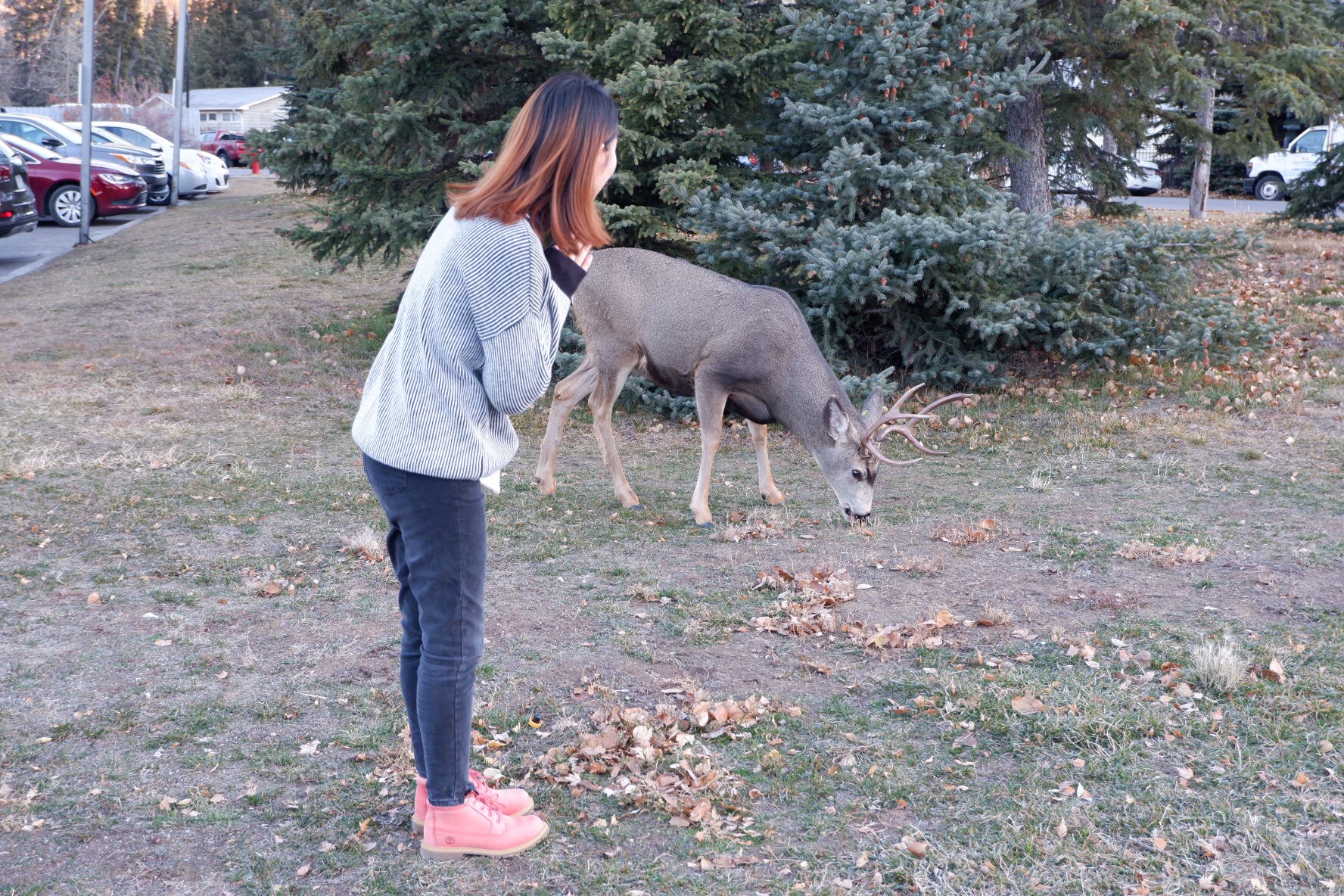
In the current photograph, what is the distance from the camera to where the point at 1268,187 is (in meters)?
32.5

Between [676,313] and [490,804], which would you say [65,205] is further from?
[490,804]

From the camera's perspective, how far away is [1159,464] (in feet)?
28.5

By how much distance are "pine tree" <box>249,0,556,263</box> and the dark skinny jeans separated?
824cm

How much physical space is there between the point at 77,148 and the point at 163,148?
7.22 m

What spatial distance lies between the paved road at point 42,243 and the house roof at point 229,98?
5995 cm

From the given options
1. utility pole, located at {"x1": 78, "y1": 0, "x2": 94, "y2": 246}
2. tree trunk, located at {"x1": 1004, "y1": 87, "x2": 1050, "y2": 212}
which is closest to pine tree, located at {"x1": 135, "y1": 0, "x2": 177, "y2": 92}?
utility pole, located at {"x1": 78, "y1": 0, "x2": 94, "y2": 246}

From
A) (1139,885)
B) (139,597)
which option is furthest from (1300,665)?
(139,597)

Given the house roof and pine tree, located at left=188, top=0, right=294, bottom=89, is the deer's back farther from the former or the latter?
pine tree, located at left=188, top=0, right=294, bottom=89

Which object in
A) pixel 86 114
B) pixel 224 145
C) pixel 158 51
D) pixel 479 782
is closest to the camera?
pixel 479 782

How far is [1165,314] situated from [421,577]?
8.89 m

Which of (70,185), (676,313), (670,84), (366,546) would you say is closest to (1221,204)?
(670,84)

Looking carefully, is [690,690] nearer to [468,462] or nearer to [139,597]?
[468,462]

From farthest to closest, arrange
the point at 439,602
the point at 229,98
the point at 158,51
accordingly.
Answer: the point at 158,51 → the point at 229,98 → the point at 439,602

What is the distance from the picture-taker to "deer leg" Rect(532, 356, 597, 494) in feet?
27.3
